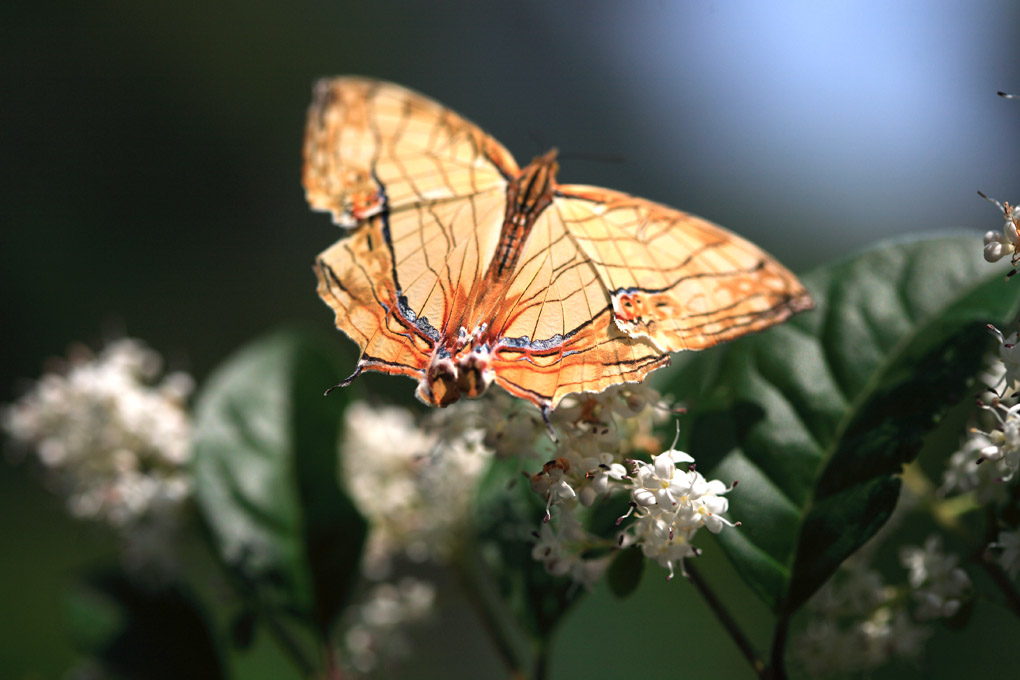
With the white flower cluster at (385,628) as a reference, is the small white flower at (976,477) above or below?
above

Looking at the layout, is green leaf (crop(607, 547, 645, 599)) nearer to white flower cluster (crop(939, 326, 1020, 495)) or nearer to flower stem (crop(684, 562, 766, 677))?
flower stem (crop(684, 562, 766, 677))

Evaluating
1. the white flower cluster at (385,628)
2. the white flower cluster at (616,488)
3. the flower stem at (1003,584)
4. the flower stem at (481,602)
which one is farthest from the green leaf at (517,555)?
the flower stem at (1003,584)

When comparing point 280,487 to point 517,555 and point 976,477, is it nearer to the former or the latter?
point 517,555

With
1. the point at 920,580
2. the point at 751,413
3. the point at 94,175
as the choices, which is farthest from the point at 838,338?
the point at 94,175

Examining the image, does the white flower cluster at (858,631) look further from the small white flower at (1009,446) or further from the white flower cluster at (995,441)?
the small white flower at (1009,446)

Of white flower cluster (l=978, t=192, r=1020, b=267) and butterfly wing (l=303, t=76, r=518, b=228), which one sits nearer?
white flower cluster (l=978, t=192, r=1020, b=267)

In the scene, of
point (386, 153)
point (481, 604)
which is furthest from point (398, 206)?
point (481, 604)

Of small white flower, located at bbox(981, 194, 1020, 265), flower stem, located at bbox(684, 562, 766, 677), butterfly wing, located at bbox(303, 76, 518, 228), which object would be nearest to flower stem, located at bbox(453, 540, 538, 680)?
flower stem, located at bbox(684, 562, 766, 677)
